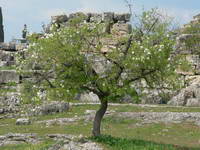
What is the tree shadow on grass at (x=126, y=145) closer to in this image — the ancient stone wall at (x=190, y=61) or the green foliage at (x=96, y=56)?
the green foliage at (x=96, y=56)

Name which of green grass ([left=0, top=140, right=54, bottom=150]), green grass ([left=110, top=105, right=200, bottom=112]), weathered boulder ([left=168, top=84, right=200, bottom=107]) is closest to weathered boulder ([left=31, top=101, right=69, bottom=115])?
green grass ([left=110, top=105, right=200, bottom=112])

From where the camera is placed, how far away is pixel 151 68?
2070 cm

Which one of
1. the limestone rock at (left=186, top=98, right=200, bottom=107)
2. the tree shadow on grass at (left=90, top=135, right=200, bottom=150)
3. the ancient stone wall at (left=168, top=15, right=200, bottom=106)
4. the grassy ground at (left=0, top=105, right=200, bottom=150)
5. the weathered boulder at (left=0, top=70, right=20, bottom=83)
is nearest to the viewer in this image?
the tree shadow on grass at (left=90, top=135, right=200, bottom=150)

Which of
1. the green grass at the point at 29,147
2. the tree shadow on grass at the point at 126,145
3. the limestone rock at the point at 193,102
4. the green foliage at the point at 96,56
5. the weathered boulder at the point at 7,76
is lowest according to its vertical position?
the limestone rock at the point at 193,102

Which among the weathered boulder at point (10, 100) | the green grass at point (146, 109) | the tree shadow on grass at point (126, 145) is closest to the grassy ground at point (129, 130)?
the tree shadow on grass at point (126, 145)

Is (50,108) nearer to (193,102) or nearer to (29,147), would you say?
(193,102)

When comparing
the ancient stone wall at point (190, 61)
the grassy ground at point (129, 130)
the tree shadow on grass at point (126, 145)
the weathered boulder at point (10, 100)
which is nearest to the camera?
the tree shadow on grass at point (126, 145)

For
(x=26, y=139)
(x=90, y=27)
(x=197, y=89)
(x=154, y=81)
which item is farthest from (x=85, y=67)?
(x=197, y=89)

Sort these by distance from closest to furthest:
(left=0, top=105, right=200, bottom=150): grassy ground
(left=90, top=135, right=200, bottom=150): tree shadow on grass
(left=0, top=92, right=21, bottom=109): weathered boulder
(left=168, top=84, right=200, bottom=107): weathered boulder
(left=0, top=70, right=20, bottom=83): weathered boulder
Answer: (left=90, top=135, right=200, bottom=150): tree shadow on grass → (left=0, top=105, right=200, bottom=150): grassy ground → (left=0, top=92, right=21, bottom=109): weathered boulder → (left=168, top=84, right=200, bottom=107): weathered boulder → (left=0, top=70, right=20, bottom=83): weathered boulder

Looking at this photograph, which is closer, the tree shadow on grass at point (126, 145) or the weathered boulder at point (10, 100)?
the tree shadow on grass at point (126, 145)

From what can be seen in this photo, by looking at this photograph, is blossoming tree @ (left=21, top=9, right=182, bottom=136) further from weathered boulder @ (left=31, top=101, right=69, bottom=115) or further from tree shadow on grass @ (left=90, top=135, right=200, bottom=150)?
weathered boulder @ (left=31, top=101, right=69, bottom=115)

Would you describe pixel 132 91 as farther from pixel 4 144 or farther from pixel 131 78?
pixel 4 144

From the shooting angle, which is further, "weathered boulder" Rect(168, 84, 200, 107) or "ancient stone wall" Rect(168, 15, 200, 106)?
"ancient stone wall" Rect(168, 15, 200, 106)

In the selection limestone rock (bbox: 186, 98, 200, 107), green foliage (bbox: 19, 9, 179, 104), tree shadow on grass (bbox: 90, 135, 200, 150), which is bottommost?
limestone rock (bbox: 186, 98, 200, 107)
